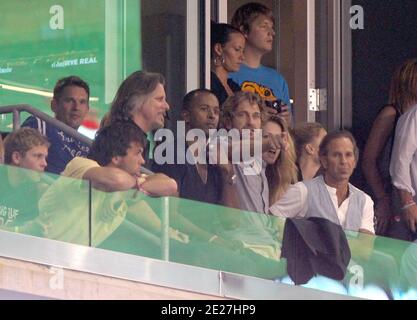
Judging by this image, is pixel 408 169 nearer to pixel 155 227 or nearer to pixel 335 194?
pixel 335 194

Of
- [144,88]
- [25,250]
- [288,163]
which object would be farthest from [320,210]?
[25,250]

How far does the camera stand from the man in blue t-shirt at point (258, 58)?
5.03m

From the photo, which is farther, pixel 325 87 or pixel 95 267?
pixel 325 87

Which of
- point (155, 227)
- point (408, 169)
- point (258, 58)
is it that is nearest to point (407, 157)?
point (408, 169)

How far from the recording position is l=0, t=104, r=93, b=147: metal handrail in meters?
4.63

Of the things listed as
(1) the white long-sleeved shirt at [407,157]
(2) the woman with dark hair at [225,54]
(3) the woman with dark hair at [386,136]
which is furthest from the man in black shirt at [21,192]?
(1) the white long-sleeved shirt at [407,157]

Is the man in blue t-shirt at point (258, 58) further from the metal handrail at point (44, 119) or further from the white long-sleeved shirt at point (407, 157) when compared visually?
the metal handrail at point (44, 119)

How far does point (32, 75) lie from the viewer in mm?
4703

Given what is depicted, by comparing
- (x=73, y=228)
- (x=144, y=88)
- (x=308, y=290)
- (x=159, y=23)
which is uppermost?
(x=159, y=23)

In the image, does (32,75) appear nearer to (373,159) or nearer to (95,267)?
(95,267)

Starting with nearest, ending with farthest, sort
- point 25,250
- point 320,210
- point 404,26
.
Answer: point 25,250 < point 320,210 < point 404,26

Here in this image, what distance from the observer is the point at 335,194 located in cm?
492

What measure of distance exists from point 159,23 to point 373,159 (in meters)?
1.18

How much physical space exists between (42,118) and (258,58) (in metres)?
1.08
